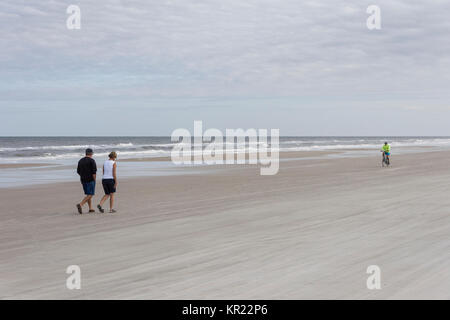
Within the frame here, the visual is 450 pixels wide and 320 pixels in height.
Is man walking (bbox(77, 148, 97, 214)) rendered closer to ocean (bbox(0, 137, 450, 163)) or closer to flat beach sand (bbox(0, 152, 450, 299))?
flat beach sand (bbox(0, 152, 450, 299))

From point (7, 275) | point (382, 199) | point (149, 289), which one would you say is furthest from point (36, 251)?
point (382, 199)

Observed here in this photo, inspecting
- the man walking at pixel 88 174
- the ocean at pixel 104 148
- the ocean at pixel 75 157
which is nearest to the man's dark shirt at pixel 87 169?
the man walking at pixel 88 174

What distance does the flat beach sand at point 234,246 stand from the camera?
5891mm

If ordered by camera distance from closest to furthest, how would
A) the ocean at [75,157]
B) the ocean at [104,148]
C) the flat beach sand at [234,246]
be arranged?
the flat beach sand at [234,246] < the ocean at [75,157] < the ocean at [104,148]

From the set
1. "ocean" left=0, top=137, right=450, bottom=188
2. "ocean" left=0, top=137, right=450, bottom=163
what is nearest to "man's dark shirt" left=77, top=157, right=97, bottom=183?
"ocean" left=0, top=137, right=450, bottom=188

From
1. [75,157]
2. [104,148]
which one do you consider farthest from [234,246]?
[104,148]

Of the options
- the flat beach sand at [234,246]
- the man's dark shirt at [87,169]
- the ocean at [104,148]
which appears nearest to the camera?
the flat beach sand at [234,246]

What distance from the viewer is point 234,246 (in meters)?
8.11

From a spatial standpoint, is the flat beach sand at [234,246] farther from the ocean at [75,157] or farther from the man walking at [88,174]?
the ocean at [75,157]

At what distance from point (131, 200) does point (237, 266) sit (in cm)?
866

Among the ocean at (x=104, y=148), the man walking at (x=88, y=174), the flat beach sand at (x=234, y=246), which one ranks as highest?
the ocean at (x=104, y=148)

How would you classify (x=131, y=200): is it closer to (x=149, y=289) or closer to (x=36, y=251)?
(x=36, y=251)

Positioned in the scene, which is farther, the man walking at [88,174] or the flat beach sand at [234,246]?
the man walking at [88,174]

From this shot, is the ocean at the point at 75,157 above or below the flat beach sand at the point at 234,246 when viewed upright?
above
